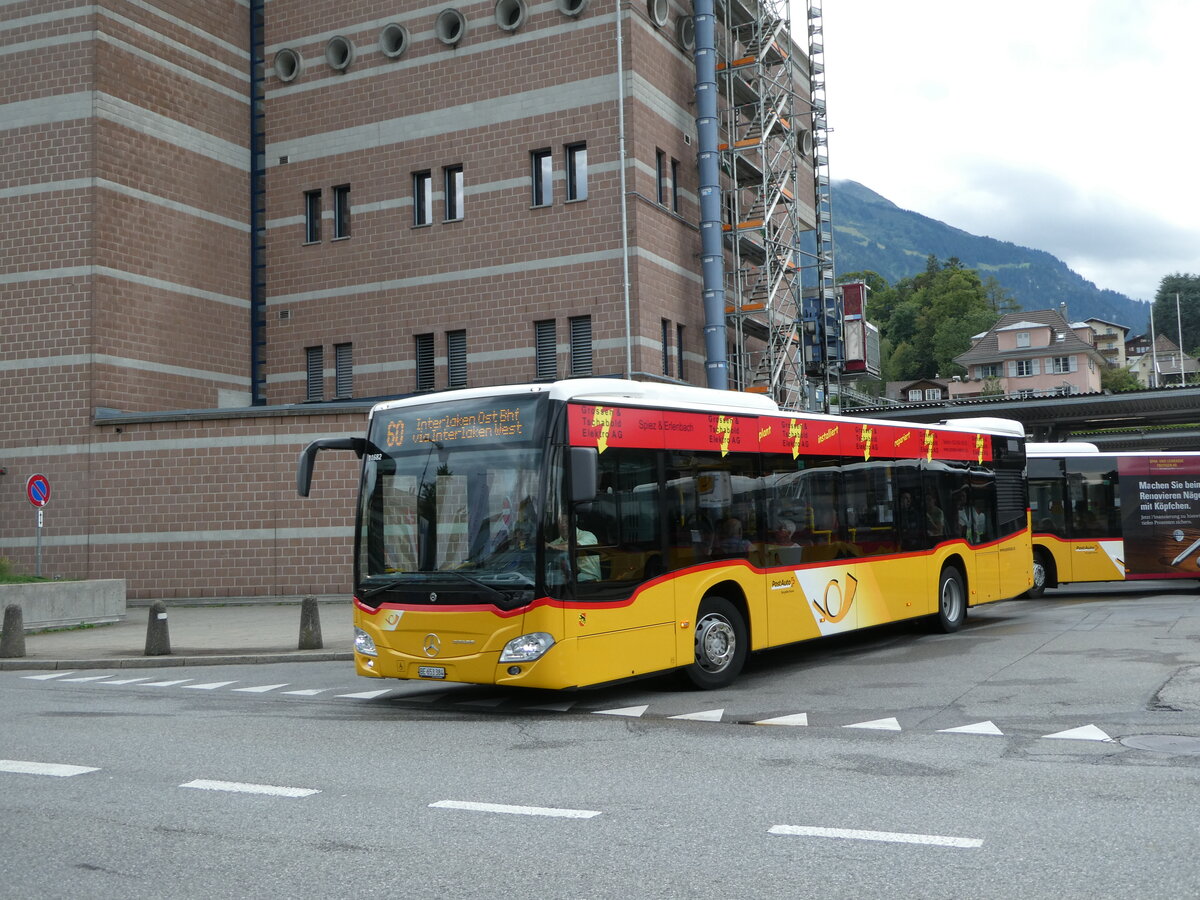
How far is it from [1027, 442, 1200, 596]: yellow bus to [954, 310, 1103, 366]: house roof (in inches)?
3471

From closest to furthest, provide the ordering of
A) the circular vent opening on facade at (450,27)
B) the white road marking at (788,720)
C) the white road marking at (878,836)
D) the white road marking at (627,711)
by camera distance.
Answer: the white road marking at (878,836) → the white road marking at (788,720) → the white road marking at (627,711) → the circular vent opening on facade at (450,27)

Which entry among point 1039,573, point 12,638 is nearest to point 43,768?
point 12,638

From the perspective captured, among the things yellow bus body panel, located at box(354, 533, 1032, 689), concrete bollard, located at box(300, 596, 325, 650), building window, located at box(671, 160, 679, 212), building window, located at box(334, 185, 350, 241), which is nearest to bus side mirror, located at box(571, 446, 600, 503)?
yellow bus body panel, located at box(354, 533, 1032, 689)

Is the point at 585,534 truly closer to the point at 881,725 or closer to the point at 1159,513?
the point at 881,725

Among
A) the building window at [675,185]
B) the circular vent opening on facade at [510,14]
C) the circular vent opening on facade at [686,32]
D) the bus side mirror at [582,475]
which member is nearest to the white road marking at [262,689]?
the bus side mirror at [582,475]

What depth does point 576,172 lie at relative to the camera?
92.0 feet

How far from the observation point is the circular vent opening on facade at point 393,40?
29.8 m

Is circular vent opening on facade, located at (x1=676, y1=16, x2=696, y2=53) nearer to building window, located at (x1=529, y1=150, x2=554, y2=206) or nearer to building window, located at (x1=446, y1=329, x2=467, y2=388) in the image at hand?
building window, located at (x1=529, y1=150, x2=554, y2=206)

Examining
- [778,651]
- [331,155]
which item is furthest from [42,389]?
[778,651]

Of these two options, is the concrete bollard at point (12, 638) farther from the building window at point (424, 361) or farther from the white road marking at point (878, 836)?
the building window at point (424, 361)

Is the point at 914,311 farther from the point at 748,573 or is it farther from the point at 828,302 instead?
the point at 748,573

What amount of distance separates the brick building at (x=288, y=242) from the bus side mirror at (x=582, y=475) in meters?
15.5

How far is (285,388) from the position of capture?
31406mm

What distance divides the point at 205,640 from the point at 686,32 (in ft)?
65.9
